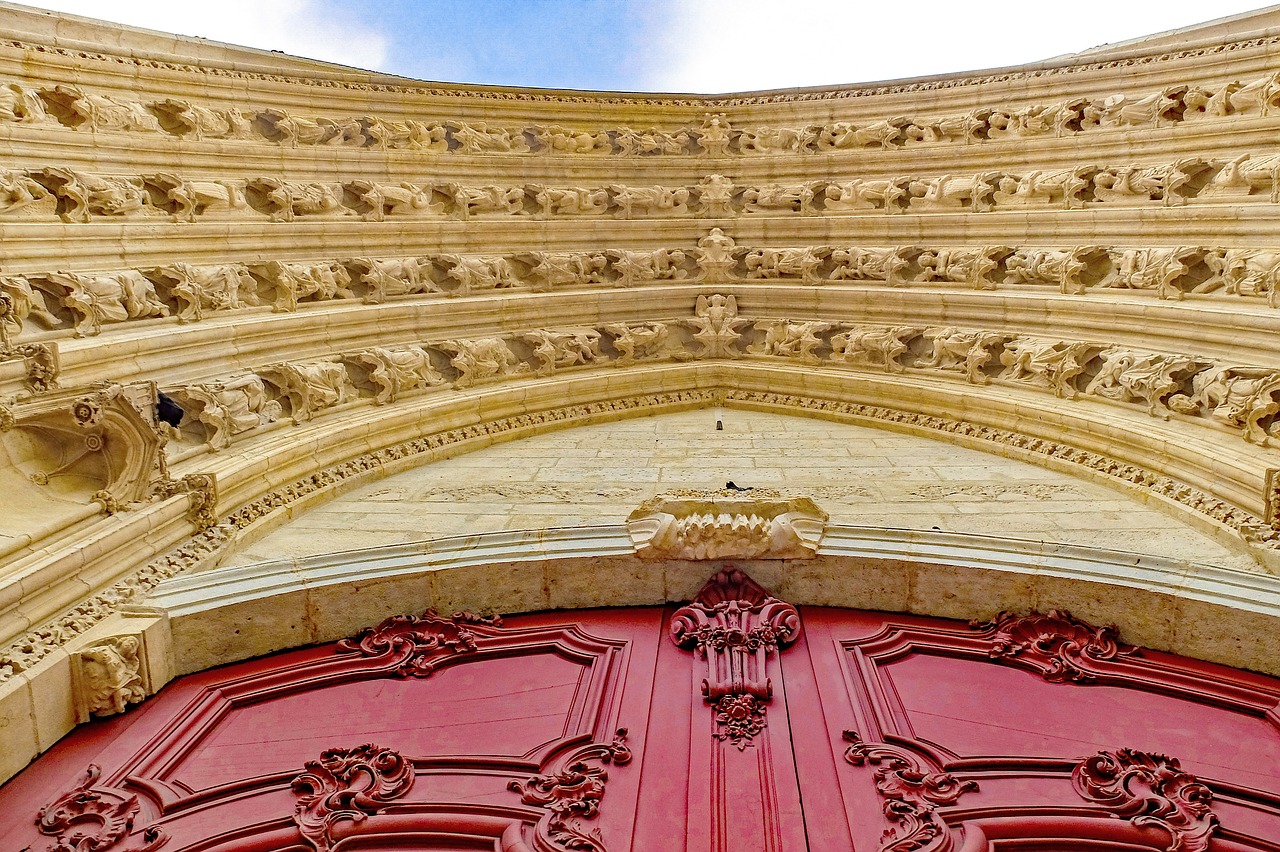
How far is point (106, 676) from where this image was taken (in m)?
3.17

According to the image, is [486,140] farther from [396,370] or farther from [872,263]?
[872,263]

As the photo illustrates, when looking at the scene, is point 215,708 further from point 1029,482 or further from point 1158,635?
point 1029,482

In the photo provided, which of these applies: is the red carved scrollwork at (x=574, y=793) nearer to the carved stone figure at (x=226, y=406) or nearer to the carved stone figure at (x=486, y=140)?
the carved stone figure at (x=226, y=406)

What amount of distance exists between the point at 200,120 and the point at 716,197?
3919 millimetres

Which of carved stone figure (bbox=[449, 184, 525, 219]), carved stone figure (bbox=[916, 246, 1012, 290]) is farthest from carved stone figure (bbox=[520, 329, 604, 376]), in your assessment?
carved stone figure (bbox=[916, 246, 1012, 290])

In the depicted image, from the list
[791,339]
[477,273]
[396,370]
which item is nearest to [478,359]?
[396,370]

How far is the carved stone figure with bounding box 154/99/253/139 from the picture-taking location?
5.87 m

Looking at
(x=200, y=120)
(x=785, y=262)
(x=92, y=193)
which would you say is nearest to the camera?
(x=92, y=193)

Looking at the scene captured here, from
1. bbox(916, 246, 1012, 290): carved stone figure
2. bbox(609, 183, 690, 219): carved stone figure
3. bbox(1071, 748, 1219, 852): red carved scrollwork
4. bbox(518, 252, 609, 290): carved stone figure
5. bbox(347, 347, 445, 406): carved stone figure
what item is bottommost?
bbox(1071, 748, 1219, 852): red carved scrollwork

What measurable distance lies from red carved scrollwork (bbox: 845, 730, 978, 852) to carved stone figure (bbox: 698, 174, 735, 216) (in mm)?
5310

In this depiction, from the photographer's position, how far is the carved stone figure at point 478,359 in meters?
6.02

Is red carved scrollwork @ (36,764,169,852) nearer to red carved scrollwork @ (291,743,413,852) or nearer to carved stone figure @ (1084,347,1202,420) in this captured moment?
red carved scrollwork @ (291,743,413,852)

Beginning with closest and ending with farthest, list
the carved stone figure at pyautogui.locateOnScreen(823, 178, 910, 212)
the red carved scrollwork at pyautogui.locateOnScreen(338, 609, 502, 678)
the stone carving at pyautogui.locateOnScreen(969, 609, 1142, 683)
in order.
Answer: the stone carving at pyautogui.locateOnScreen(969, 609, 1142, 683)
the red carved scrollwork at pyautogui.locateOnScreen(338, 609, 502, 678)
the carved stone figure at pyautogui.locateOnScreen(823, 178, 910, 212)

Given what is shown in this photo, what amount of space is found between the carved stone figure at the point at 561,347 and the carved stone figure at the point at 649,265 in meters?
0.69
